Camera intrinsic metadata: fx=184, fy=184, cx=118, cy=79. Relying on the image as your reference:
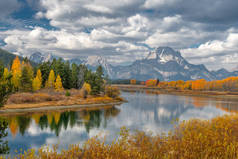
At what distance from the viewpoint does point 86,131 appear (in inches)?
1551

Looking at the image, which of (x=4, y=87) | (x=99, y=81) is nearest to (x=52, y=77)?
(x=99, y=81)

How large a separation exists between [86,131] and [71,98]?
4759cm

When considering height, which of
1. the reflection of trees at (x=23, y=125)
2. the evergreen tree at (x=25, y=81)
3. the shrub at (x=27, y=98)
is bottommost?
the reflection of trees at (x=23, y=125)

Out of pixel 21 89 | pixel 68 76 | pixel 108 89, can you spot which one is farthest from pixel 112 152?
pixel 68 76

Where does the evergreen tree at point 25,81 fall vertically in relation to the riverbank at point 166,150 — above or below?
above

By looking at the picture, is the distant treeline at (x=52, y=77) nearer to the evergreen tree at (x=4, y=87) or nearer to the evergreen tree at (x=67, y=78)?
the evergreen tree at (x=67, y=78)

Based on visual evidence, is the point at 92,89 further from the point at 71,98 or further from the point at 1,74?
the point at 1,74

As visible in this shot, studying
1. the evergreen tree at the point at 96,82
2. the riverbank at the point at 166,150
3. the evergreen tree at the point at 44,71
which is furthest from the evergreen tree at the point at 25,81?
the riverbank at the point at 166,150

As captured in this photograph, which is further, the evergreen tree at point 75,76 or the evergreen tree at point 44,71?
the evergreen tree at point 75,76

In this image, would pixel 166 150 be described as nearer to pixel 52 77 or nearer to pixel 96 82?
pixel 96 82

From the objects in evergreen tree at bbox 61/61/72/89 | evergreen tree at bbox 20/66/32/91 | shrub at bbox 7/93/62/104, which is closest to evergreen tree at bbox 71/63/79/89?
evergreen tree at bbox 61/61/72/89

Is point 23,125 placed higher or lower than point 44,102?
lower

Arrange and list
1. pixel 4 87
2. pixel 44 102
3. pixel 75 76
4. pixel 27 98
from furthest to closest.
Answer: pixel 75 76
pixel 44 102
pixel 27 98
pixel 4 87

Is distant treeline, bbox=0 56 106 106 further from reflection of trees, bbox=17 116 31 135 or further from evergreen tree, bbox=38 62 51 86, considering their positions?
reflection of trees, bbox=17 116 31 135
